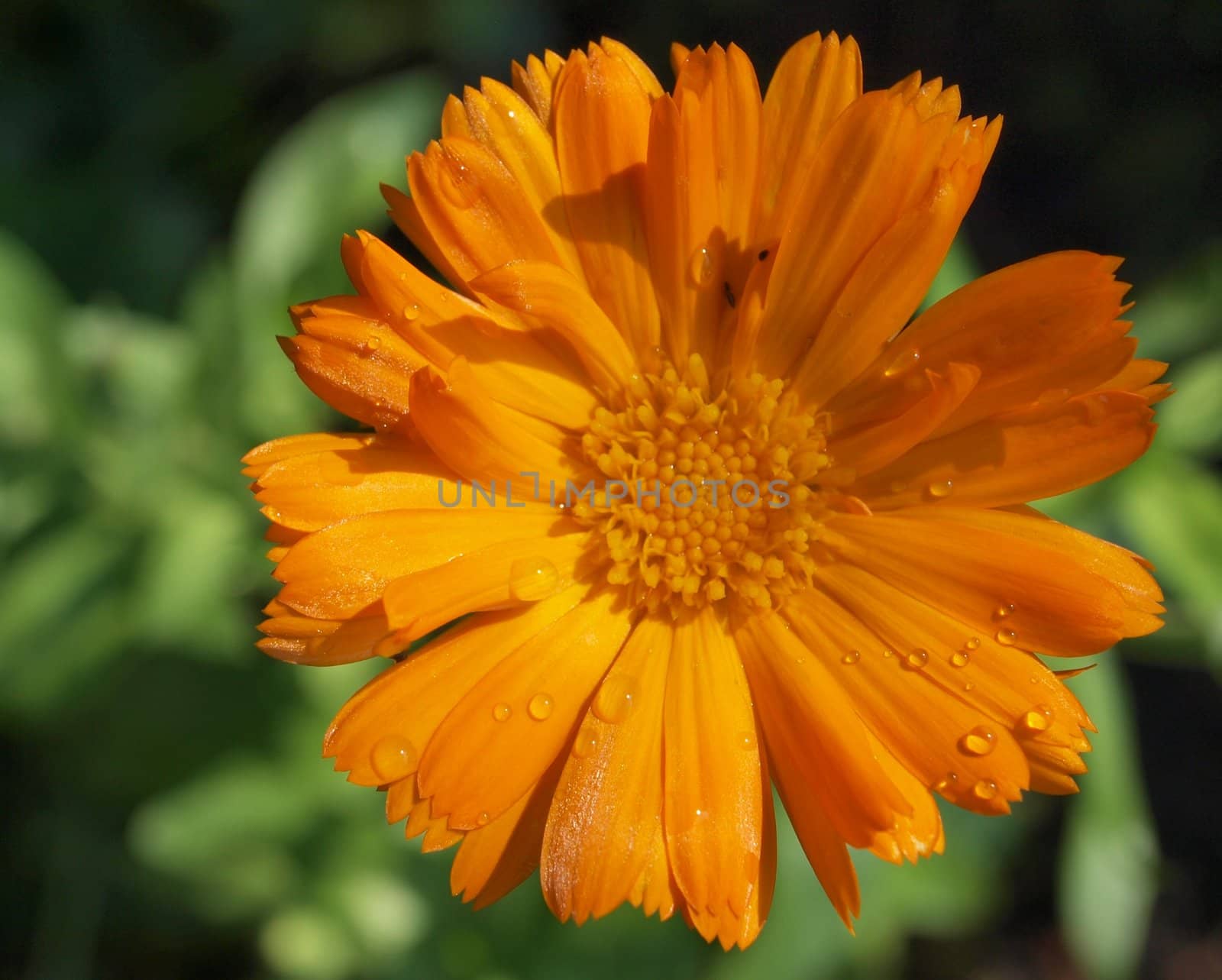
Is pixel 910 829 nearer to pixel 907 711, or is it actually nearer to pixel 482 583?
pixel 907 711

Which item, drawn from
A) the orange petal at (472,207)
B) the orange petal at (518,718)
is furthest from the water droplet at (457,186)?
the orange petal at (518,718)

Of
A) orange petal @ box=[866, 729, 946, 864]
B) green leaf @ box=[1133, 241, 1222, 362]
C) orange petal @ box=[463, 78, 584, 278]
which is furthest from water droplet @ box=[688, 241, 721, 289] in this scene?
green leaf @ box=[1133, 241, 1222, 362]

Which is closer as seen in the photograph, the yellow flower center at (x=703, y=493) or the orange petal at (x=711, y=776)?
the orange petal at (x=711, y=776)

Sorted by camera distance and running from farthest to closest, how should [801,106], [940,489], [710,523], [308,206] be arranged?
[308,206] < [710,523] < [940,489] < [801,106]

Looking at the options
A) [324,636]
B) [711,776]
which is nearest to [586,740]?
[711,776]

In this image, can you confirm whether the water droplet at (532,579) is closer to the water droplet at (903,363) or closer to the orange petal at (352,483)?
the orange petal at (352,483)

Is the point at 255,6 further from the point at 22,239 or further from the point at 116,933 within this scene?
the point at 116,933
